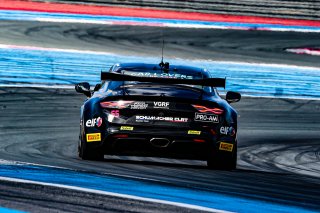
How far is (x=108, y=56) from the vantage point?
24.9 meters

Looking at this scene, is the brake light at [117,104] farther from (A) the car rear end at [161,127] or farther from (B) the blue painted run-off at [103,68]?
(B) the blue painted run-off at [103,68]

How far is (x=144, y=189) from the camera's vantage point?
810cm

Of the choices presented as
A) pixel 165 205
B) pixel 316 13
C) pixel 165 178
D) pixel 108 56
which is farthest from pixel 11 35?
pixel 165 205

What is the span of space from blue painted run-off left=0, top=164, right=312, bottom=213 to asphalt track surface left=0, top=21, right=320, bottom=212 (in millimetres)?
306

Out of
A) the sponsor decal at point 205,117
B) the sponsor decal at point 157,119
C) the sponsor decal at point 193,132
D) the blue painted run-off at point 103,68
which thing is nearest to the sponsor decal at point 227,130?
the sponsor decal at point 205,117

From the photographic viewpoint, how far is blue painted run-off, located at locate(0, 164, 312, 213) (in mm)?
7582

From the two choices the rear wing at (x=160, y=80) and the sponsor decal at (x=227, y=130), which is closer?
the sponsor decal at (x=227, y=130)

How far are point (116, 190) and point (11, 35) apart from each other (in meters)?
19.4

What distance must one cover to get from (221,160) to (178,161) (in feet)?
4.99

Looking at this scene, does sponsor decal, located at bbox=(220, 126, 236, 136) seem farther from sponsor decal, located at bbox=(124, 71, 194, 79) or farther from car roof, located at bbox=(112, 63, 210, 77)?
car roof, located at bbox=(112, 63, 210, 77)

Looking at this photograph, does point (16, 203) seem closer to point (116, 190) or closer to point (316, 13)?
point (116, 190)

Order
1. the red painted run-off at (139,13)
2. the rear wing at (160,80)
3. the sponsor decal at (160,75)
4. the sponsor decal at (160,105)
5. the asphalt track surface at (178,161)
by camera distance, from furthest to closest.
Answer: the red painted run-off at (139,13), the sponsor decal at (160,75), the rear wing at (160,80), the sponsor decal at (160,105), the asphalt track surface at (178,161)

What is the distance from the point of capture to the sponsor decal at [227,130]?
1080cm

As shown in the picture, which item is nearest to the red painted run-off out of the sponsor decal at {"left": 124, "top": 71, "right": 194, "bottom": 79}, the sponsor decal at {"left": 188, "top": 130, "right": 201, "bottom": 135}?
the sponsor decal at {"left": 124, "top": 71, "right": 194, "bottom": 79}
